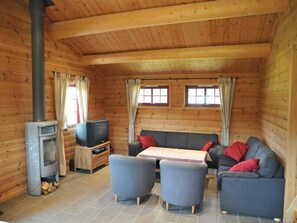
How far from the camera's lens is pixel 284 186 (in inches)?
118

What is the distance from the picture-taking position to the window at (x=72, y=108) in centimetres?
518

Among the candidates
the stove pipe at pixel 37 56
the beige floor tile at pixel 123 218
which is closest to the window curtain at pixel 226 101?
the beige floor tile at pixel 123 218

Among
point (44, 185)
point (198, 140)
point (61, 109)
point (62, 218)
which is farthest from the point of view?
point (198, 140)

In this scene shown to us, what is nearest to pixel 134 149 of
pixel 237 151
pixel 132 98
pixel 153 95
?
pixel 132 98

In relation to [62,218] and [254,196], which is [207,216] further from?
[62,218]

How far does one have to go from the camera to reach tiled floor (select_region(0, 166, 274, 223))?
3.04 meters

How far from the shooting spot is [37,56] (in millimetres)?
3781

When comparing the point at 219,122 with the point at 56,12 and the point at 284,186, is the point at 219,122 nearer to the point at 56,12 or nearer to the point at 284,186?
the point at 284,186

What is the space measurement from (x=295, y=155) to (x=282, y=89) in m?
1.06

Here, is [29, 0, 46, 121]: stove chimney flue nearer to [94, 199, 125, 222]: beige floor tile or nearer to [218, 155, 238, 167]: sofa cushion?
[94, 199, 125, 222]: beige floor tile

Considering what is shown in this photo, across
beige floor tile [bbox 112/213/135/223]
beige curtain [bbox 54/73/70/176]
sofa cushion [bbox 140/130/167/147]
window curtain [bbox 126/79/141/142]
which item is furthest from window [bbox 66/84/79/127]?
beige floor tile [bbox 112/213/135/223]

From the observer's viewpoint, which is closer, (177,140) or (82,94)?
(82,94)

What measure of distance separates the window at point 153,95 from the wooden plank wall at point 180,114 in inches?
6.2

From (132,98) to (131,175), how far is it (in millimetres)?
3167
